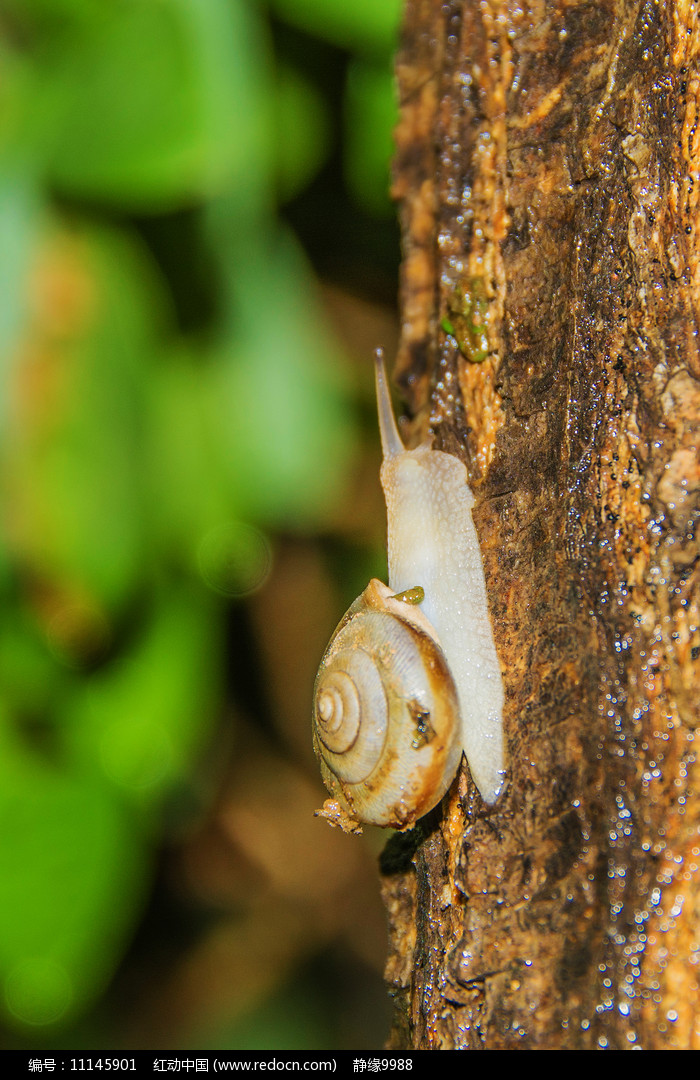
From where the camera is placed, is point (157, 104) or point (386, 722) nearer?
point (386, 722)

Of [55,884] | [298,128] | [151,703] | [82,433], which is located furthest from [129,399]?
[55,884]

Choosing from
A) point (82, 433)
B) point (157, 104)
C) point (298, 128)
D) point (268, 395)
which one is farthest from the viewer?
point (298, 128)

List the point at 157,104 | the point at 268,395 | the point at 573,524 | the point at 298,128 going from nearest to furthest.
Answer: the point at 573,524 < the point at 157,104 < the point at 268,395 < the point at 298,128

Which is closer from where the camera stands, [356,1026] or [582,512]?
[582,512]

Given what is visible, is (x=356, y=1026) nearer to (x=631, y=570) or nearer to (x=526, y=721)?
(x=526, y=721)

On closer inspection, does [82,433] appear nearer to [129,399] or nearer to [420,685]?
[129,399]

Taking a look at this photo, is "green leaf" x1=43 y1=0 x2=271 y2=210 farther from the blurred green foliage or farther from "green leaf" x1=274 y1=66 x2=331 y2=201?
"green leaf" x1=274 y1=66 x2=331 y2=201

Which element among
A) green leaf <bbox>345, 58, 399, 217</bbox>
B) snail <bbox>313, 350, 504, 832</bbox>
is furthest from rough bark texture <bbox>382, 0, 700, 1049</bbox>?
green leaf <bbox>345, 58, 399, 217</bbox>

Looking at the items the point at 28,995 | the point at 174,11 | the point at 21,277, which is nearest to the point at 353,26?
the point at 174,11
